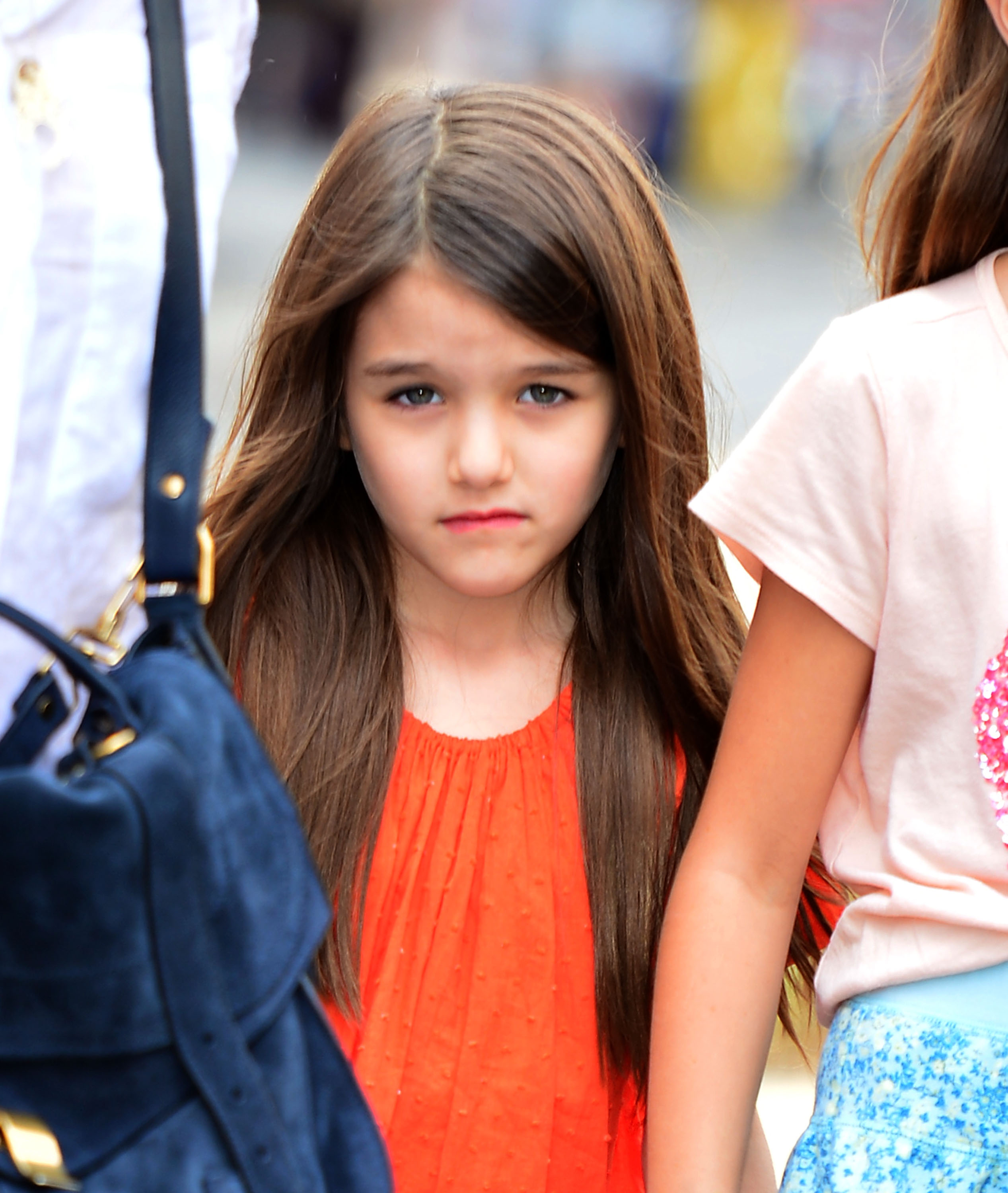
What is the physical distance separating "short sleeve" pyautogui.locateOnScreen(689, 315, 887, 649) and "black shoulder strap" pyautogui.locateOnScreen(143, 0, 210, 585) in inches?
16.8

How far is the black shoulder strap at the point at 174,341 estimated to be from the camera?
31.7 inches

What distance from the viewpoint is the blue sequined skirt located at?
3.23 feet

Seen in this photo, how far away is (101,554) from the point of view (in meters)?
0.82

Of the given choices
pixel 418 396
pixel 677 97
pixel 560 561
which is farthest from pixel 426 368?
pixel 677 97

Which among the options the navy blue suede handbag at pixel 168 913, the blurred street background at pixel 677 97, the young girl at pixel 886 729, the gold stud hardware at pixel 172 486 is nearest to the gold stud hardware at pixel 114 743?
the navy blue suede handbag at pixel 168 913

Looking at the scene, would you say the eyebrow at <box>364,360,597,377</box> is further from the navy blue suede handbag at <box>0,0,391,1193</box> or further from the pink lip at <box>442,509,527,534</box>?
the navy blue suede handbag at <box>0,0,391,1193</box>

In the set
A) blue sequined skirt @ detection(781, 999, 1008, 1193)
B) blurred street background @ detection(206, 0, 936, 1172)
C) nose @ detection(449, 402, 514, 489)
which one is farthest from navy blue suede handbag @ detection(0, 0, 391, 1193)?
blurred street background @ detection(206, 0, 936, 1172)

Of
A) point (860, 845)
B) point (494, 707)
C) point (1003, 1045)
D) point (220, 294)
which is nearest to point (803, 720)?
point (860, 845)

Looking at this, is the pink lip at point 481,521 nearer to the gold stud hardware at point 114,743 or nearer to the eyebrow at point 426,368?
the eyebrow at point 426,368

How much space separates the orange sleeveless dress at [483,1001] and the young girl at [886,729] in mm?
246

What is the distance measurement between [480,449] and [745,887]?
39 centimetres

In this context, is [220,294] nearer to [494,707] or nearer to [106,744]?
[494,707]

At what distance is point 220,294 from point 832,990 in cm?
632

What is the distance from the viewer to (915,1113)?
3.28 feet
